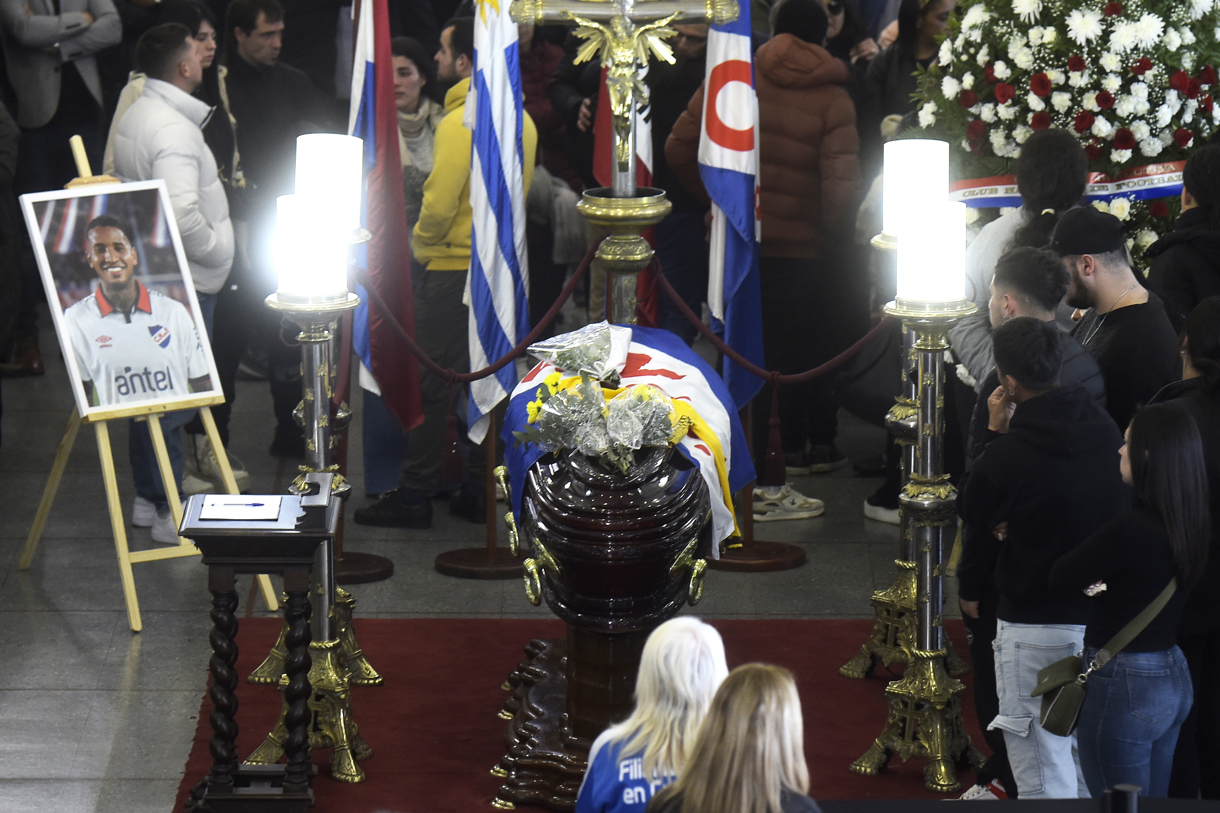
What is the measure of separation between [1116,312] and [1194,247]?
2.15 feet

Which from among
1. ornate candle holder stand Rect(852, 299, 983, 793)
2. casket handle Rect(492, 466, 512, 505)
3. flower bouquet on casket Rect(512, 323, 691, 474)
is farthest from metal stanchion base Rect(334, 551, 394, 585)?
ornate candle holder stand Rect(852, 299, 983, 793)

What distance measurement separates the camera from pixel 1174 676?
393 cm

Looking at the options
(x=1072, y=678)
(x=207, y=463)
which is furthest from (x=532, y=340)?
(x=1072, y=678)

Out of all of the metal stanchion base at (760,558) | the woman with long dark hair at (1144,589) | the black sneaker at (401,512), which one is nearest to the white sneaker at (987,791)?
the woman with long dark hair at (1144,589)

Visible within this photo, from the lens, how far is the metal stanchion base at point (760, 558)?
6.57m

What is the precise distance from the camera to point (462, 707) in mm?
5371

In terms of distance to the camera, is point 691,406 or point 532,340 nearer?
point 691,406

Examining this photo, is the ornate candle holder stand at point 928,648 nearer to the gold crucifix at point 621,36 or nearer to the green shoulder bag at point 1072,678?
the green shoulder bag at point 1072,678

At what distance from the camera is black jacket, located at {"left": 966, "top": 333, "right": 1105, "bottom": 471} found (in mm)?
4582

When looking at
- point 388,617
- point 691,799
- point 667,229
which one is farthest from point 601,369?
point 667,229

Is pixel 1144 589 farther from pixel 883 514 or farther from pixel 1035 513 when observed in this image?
pixel 883 514

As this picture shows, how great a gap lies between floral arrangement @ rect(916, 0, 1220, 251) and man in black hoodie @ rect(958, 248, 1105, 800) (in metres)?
1.62

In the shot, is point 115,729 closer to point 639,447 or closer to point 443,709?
point 443,709

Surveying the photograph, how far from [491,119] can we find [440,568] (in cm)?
183
